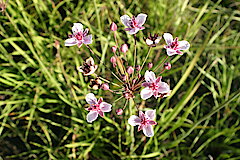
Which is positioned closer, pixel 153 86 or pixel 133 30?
pixel 153 86

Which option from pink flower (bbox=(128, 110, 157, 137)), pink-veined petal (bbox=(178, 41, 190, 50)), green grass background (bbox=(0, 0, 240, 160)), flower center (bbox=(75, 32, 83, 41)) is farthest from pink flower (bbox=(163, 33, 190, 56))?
green grass background (bbox=(0, 0, 240, 160))

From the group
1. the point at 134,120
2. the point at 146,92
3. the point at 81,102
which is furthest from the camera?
the point at 81,102

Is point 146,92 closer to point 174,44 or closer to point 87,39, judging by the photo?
point 174,44

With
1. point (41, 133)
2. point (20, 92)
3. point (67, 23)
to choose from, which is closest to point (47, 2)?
point (67, 23)

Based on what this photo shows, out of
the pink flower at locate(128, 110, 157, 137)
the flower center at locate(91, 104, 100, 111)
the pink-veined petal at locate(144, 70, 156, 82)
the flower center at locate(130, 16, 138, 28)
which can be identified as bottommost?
the pink flower at locate(128, 110, 157, 137)

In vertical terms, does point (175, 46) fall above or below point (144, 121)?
above

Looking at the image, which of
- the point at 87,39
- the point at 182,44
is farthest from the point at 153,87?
the point at 87,39

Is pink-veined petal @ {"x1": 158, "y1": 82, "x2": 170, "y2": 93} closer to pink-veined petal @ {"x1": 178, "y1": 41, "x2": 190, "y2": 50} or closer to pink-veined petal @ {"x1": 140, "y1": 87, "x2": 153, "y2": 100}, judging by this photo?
pink-veined petal @ {"x1": 140, "y1": 87, "x2": 153, "y2": 100}

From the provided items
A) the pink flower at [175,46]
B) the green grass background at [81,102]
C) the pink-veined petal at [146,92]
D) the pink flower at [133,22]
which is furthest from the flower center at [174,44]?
the green grass background at [81,102]
